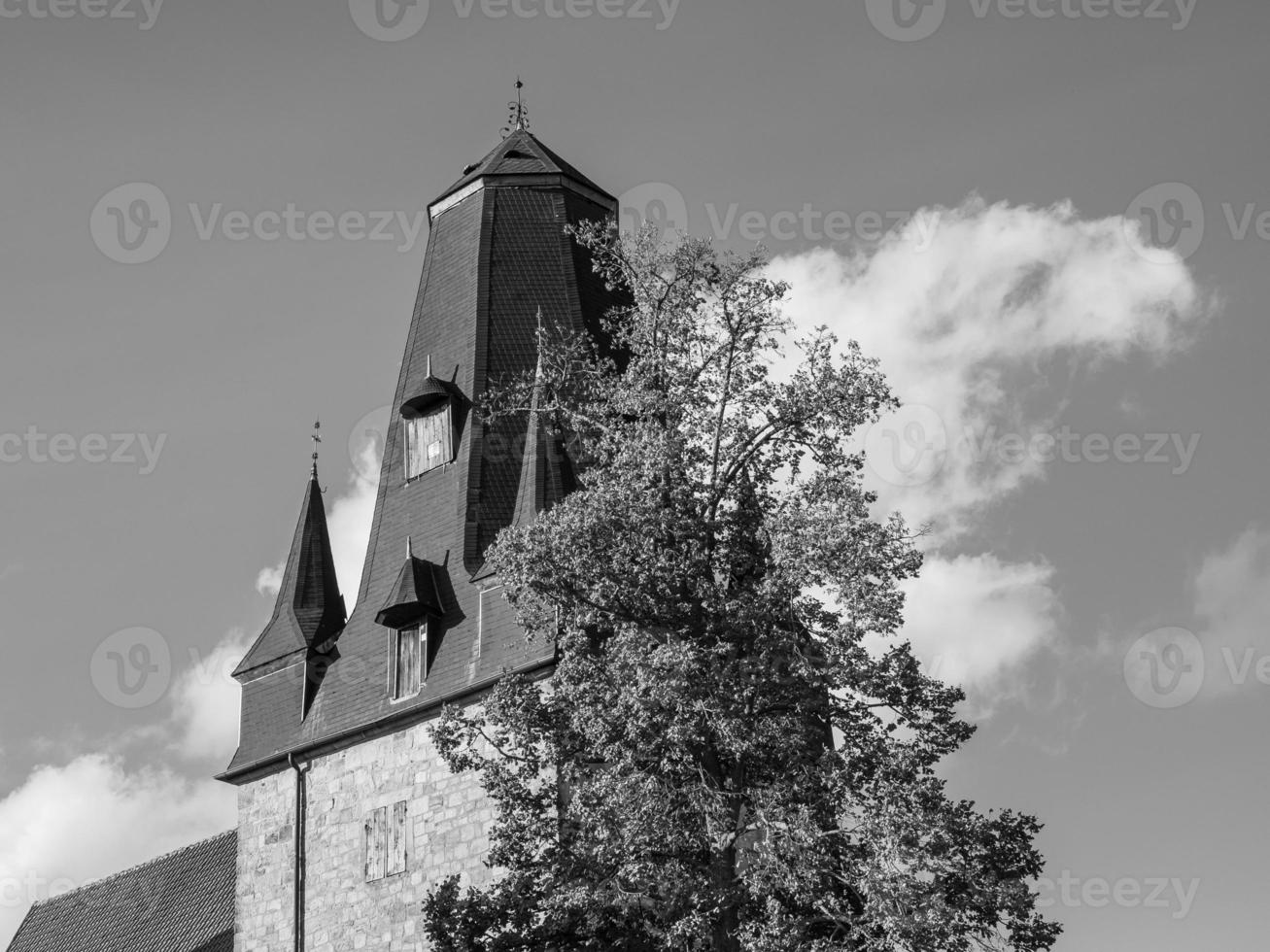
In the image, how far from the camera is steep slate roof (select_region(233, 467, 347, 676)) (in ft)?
101

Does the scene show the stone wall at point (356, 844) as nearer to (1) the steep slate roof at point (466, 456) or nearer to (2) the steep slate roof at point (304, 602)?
(1) the steep slate roof at point (466, 456)

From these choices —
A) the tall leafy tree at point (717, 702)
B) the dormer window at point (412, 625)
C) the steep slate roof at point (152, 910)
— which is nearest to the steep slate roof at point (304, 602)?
the dormer window at point (412, 625)

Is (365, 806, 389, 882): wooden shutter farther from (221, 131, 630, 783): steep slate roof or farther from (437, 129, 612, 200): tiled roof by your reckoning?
(437, 129, 612, 200): tiled roof

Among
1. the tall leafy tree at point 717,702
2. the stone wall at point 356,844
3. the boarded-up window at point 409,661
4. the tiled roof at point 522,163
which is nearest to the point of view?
the tall leafy tree at point 717,702

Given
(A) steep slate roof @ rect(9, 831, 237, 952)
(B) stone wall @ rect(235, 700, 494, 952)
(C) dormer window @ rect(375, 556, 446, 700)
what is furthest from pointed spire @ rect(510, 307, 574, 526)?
(A) steep slate roof @ rect(9, 831, 237, 952)

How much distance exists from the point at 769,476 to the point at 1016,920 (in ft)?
17.6

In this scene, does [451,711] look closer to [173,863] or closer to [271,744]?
[271,744]

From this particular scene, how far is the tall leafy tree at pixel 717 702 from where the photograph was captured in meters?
17.0

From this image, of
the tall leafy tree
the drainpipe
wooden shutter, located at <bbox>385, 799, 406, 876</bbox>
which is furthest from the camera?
the drainpipe

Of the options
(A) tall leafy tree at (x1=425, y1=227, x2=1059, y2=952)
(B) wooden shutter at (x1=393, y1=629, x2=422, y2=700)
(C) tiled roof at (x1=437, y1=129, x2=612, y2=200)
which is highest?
(C) tiled roof at (x1=437, y1=129, x2=612, y2=200)

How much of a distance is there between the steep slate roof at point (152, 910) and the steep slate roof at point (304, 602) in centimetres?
823

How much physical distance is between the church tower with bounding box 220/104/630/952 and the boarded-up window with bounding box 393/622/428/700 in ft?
0.12

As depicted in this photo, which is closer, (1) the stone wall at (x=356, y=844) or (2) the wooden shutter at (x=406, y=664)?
(1) the stone wall at (x=356, y=844)

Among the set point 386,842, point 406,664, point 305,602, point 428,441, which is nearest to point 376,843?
point 386,842
